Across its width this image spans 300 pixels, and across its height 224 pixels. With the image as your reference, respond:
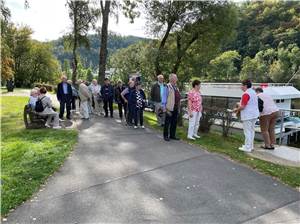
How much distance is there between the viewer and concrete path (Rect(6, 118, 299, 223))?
15.4ft

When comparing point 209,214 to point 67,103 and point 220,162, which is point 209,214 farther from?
point 67,103

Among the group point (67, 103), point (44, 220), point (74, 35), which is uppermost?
point (74, 35)

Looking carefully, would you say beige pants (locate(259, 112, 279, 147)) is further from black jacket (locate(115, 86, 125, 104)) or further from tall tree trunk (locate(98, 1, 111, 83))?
tall tree trunk (locate(98, 1, 111, 83))

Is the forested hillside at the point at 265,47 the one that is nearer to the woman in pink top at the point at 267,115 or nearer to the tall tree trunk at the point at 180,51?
the tall tree trunk at the point at 180,51

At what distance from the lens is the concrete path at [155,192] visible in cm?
471

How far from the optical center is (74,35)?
28.3 meters

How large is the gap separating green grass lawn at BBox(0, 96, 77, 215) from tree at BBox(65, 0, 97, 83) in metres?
16.0

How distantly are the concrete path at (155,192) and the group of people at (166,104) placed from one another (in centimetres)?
158

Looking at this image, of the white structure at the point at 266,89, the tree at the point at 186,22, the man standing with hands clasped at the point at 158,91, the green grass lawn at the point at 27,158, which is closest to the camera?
the green grass lawn at the point at 27,158

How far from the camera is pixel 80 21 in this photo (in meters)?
26.9

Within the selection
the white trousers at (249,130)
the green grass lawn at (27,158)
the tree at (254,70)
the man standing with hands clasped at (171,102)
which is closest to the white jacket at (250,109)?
the white trousers at (249,130)

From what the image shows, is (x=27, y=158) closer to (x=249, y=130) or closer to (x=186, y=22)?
(x=249, y=130)

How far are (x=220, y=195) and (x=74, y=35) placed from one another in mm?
25192

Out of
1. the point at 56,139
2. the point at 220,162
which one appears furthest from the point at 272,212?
the point at 56,139
